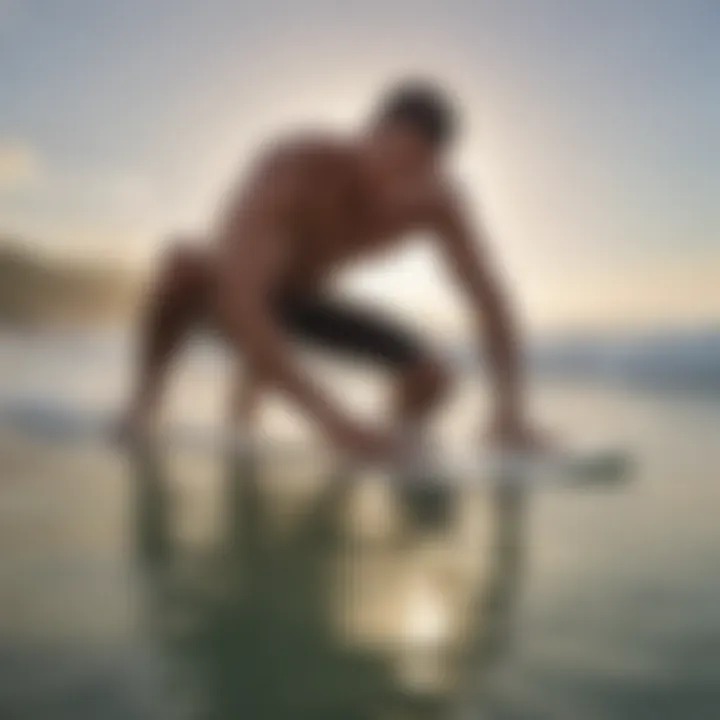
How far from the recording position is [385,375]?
1413mm

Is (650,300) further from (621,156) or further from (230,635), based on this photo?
(230,635)

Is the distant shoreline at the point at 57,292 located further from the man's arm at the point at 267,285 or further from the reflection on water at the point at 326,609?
the reflection on water at the point at 326,609

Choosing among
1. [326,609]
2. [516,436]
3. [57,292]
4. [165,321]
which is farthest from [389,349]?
[326,609]

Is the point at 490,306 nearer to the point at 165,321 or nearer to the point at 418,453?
the point at 418,453

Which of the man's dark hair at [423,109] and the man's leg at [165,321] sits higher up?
the man's dark hair at [423,109]

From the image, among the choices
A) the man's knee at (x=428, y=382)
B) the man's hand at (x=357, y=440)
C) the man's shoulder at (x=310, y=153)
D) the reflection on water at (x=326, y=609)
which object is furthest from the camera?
the man's knee at (x=428, y=382)

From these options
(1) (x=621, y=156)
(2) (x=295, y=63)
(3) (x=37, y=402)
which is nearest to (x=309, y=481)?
(3) (x=37, y=402)

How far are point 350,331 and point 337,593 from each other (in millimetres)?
637

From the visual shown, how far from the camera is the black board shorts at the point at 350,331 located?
1.32 meters

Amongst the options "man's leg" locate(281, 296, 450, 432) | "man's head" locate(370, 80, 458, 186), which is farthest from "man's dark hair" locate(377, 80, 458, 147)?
"man's leg" locate(281, 296, 450, 432)

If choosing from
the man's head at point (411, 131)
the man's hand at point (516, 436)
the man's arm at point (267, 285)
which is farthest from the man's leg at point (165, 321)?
the man's hand at point (516, 436)

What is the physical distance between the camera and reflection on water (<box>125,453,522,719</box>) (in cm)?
59

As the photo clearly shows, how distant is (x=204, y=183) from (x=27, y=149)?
28cm

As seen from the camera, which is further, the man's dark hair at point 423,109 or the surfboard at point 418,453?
the man's dark hair at point 423,109
